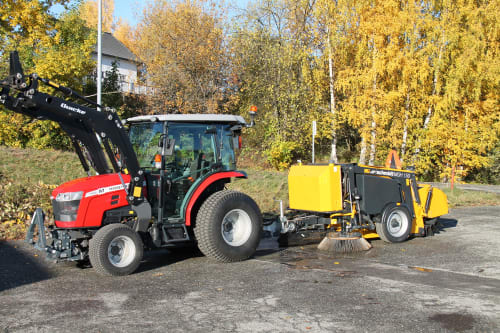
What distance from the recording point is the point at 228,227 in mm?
8086

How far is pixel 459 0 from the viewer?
22875 millimetres

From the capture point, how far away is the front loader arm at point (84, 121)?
6.38 meters

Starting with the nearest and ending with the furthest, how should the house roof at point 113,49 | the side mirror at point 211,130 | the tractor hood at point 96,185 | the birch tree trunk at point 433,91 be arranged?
1. the tractor hood at point 96,185
2. the side mirror at point 211,130
3. the birch tree trunk at point 433,91
4. the house roof at point 113,49

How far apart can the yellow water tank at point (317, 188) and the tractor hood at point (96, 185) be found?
3.52 metres

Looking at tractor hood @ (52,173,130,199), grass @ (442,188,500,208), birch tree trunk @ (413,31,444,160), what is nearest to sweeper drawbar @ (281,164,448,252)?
tractor hood @ (52,173,130,199)

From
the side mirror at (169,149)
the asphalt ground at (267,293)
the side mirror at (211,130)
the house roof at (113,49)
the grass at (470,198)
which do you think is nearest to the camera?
the asphalt ground at (267,293)

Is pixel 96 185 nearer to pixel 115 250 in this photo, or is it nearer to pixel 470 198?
pixel 115 250

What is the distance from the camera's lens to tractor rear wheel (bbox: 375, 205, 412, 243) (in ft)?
31.0

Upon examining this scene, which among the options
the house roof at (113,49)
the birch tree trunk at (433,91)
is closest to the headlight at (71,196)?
the birch tree trunk at (433,91)

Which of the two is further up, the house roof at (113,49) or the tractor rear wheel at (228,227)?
the house roof at (113,49)

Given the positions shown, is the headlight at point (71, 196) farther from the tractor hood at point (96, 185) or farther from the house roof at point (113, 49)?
the house roof at point (113, 49)

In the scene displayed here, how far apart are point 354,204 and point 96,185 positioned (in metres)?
4.66

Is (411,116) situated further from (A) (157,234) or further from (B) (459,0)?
(A) (157,234)

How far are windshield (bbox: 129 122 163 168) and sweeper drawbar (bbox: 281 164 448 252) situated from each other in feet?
9.32
